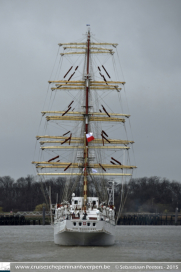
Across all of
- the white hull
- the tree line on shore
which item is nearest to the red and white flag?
the white hull

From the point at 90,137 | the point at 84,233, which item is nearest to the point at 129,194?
the point at 90,137

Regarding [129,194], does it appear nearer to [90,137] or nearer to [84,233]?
[90,137]

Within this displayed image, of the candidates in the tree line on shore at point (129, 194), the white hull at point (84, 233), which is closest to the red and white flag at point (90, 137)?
the white hull at point (84, 233)

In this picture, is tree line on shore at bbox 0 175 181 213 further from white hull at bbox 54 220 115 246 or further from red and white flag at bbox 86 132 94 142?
white hull at bbox 54 220 115 246

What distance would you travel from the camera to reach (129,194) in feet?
558

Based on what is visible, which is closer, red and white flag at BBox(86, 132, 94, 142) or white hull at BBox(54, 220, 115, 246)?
white hull at BBox(54, 220, 115, 246)

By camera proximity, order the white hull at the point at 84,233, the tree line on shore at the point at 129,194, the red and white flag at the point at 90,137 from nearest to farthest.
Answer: the white hull at the point at 84,233 → the red and white flag at the point at 90,137 → the tree line on shore at the point at 129,194

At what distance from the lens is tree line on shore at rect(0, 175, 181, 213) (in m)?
162

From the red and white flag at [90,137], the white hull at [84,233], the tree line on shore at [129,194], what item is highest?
the tree line on shore at [129,194]

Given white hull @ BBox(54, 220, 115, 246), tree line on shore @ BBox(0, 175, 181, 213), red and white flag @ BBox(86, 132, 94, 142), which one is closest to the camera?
white hull @ BBox(54, 220, 115, 246)

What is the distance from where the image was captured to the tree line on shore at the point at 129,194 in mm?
162000

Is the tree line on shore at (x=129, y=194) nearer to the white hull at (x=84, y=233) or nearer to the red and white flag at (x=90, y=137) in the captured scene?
the red and white flag at (x=90, y=137)

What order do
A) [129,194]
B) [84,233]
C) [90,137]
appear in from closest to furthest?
[84,233] < [90,137] < [129,194]

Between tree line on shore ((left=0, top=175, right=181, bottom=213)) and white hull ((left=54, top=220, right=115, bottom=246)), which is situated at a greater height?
tree line on shore ((left=0, top=175, right=181, bottom=213))
